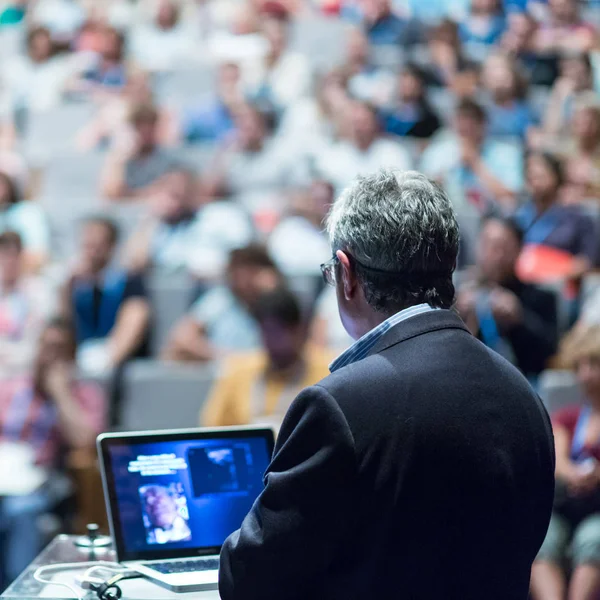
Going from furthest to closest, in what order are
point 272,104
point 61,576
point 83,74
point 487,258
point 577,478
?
point 83,74 → point 272,104 → point 487,258 → point 577,478 → point 61,576

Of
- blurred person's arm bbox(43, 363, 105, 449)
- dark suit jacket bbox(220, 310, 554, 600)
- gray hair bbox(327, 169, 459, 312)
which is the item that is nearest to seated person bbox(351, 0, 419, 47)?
blurred person's arm bbox(43, 363, 105, 449)

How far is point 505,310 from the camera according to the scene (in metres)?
4.34

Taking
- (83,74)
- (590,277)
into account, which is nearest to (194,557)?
(590,277)

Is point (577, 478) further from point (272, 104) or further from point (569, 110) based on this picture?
point (272, 104)

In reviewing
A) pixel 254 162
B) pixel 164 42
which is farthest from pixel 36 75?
pixel 254 162

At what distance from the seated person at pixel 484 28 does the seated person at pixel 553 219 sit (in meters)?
1.99

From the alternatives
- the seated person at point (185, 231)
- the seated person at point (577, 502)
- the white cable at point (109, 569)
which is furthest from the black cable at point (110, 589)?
the seated person at point (185, 231)

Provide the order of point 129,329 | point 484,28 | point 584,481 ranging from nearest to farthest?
point 584,481, point 129,329, point 484,28

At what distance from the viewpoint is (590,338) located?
3816 mm

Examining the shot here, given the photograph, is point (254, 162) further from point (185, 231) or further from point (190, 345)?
Result: point (190, 345)

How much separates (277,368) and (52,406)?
102 centimetres

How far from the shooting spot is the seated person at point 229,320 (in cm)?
486

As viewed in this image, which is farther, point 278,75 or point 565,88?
point 278,75

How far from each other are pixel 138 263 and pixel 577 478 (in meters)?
2.69
